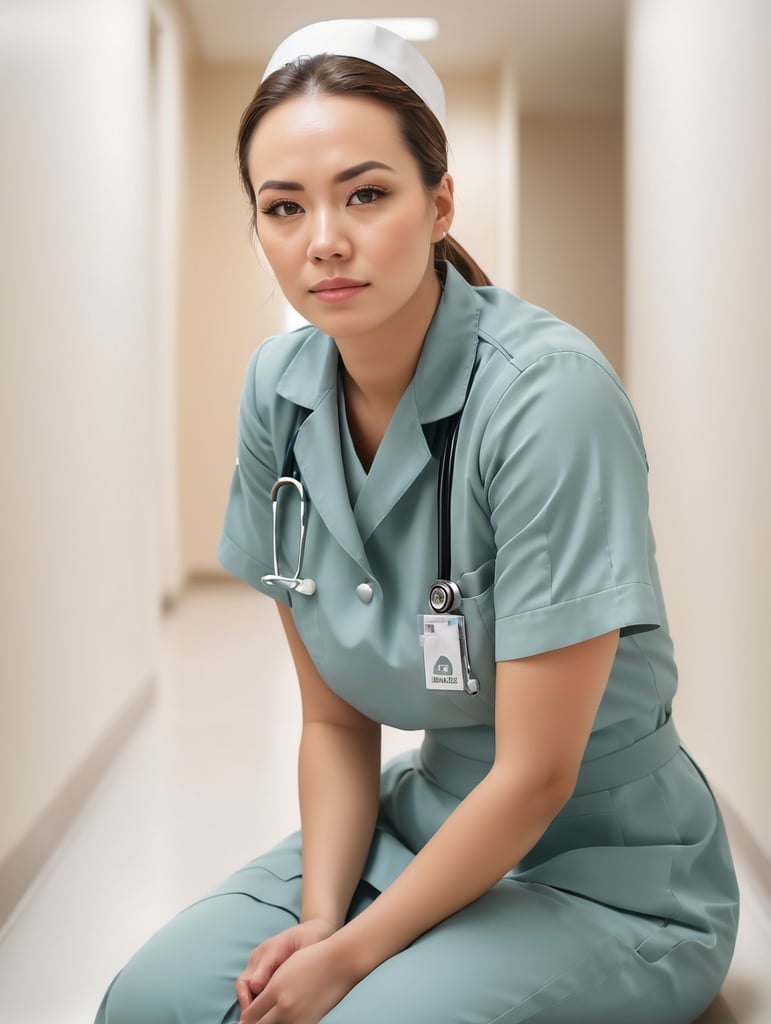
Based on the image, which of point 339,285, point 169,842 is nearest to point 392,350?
point 339,285

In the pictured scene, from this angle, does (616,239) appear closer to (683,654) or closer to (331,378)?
(683,654)

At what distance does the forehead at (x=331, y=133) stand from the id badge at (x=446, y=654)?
0.48m

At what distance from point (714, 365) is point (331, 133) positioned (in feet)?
4.98

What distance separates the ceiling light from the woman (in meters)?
4.73

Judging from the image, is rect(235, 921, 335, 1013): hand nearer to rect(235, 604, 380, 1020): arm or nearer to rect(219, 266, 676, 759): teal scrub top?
rect(235, 604, 380, 1020): arm

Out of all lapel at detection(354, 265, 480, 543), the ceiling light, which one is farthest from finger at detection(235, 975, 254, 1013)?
the ceiling light

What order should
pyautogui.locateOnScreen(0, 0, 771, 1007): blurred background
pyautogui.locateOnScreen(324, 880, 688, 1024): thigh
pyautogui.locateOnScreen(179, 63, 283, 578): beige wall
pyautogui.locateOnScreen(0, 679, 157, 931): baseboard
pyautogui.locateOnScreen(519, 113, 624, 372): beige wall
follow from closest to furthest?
pyautogui.locateOnScreen(324, 880, 688, 1024): thigh
pyautogui.locateOnScreen(0, 679, 157, 931): baseboard
pyautogui.locateOnScreen(0, 0, 771, 1007): blurred background
pyautogui.locateOnScreen(179, 63, 283, 578): beige wall
pyautogui.locateOnScreen(519, 113, 624, 372): beige wall

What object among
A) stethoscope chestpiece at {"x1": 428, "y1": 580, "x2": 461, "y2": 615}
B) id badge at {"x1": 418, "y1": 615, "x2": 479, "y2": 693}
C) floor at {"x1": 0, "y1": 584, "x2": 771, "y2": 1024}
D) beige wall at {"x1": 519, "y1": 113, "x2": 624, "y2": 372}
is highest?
beige wall at {"x1": 519, "y1": 113, "x2": 624, "y2": 372}

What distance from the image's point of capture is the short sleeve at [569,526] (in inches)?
42.8

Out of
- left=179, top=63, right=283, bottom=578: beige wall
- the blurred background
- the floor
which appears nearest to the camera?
the floor

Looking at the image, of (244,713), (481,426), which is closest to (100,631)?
(244,713)

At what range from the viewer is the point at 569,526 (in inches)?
43.3

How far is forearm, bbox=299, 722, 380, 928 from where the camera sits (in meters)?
1.26

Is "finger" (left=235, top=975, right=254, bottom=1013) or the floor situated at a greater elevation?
"finger" (left=235, top=975, right=254, bottom=1013)
